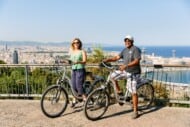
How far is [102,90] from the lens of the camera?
6.77m

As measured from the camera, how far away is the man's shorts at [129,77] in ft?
22.7

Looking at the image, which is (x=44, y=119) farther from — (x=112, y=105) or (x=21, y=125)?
(x=112, y=105)

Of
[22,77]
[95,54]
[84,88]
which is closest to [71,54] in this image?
[84,88]

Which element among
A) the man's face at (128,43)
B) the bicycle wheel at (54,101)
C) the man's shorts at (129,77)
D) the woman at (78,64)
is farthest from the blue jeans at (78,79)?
the man's face at (128,43)

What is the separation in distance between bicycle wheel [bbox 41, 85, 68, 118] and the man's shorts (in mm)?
1169

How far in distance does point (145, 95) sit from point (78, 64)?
186 centimetres

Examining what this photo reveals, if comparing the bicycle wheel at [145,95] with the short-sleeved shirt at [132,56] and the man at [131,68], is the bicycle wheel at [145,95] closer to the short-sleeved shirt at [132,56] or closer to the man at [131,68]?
the man at [131,68]

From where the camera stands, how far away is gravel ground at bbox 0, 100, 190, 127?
6457 millimetres

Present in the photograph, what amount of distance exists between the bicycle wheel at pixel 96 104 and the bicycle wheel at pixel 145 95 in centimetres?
101

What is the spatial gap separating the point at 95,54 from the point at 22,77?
4436mm

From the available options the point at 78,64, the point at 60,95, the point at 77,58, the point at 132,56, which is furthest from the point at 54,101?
the point at 132,56

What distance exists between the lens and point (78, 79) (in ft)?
23.2

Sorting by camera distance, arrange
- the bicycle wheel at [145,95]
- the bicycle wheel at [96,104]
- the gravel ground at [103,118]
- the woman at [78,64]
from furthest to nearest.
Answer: the bicycle wheel at [145,95] → the woman at [78,64] → the bicycle wheel at [96,104] → the gravel ground at [103,118]

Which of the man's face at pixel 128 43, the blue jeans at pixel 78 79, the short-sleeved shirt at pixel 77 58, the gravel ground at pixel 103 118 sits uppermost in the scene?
the man's face at pixel 128 43
